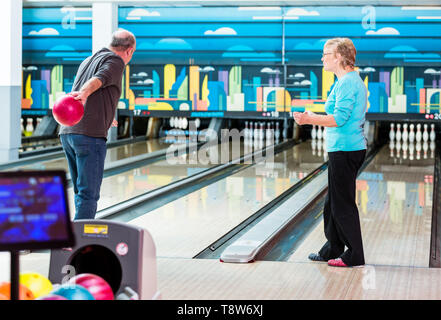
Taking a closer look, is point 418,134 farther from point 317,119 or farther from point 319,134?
point 317,119

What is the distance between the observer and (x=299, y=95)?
30.9ft

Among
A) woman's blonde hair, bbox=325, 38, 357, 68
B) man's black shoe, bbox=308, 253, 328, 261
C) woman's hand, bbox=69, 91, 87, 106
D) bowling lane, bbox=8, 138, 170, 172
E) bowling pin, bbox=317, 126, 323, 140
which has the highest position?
woman's blonde hair, bbox=325, 38, 357, 68

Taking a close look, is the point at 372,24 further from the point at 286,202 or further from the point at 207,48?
the point at 286,202

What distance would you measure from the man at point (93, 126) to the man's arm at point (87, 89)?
0.29 ft

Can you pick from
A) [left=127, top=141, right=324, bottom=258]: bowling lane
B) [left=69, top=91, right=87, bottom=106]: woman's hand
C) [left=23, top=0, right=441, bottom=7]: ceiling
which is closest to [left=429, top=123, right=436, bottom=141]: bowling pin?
[left=23, top=0, right=441, bottom=7]: ceiling

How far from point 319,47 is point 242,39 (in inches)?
39.4

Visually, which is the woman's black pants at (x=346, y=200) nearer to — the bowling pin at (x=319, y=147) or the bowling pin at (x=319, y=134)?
the bowling pin at (x=319, y=147)

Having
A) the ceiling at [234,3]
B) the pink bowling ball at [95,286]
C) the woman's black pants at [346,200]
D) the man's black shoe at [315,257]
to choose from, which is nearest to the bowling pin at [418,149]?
the ceiling at [234,3]

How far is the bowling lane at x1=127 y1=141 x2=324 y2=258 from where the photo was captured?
421cm

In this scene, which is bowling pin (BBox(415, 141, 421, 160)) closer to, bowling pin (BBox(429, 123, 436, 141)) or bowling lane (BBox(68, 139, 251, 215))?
bowling pin (BBox(429, 123, 436, 141))

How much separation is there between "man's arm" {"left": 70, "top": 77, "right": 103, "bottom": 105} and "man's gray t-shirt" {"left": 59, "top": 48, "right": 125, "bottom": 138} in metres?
0.08

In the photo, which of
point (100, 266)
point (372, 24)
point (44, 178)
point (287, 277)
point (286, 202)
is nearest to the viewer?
point (44, 178)

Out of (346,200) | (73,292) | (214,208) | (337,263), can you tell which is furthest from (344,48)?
(214,208)

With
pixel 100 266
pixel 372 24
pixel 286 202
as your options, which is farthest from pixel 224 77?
pixel 100 266
